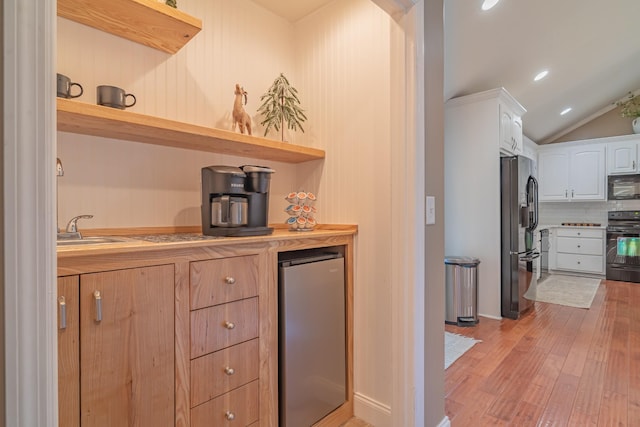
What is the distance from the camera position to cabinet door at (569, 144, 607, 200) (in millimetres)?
5477

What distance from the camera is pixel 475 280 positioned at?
3.34m

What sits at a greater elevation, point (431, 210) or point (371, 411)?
point (431, 210)

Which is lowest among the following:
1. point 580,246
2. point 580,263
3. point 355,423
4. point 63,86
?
point 355,423

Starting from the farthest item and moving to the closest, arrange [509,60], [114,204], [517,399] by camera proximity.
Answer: [509,60] < [517,399] < [114,204]

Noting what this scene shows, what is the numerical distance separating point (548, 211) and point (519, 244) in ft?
13.1

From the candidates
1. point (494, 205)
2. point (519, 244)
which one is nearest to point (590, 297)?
point (519, 244)

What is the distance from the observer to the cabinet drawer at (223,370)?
1229 mm

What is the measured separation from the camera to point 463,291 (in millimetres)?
3342

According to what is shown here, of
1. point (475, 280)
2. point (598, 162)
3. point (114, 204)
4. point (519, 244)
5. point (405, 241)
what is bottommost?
point (475, 280)

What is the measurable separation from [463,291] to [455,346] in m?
0.72

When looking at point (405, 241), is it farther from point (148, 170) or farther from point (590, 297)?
point (590, 297)

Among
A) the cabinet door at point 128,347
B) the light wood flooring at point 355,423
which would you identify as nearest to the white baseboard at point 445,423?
the light wood flooring at point 355,423

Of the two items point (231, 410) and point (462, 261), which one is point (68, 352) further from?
point (462, 261)

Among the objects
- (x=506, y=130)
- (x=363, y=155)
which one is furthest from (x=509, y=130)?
(x=363, y=155)
